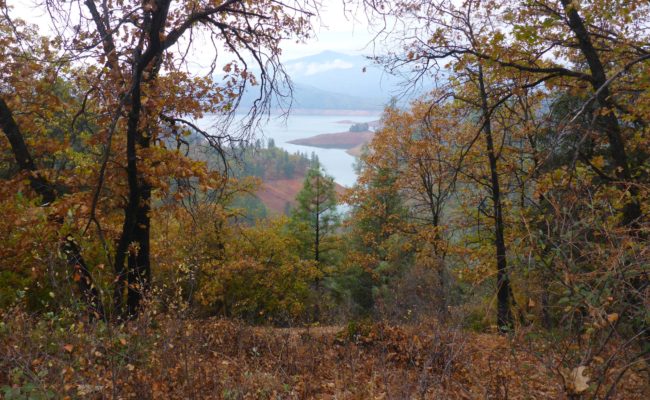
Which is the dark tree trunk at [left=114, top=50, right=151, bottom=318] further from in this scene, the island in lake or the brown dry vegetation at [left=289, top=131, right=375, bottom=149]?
the brown dry vegetation at [left=289, top=131, right=375, bottom=149]

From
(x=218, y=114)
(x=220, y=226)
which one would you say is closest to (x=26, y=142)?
(x=218, y=114)

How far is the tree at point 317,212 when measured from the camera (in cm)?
3091

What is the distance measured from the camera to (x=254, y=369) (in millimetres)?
6129

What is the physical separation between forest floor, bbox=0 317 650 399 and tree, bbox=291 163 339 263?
2302 centimetres

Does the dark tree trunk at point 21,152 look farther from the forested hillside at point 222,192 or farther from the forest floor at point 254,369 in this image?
the forest floor at point 254,369

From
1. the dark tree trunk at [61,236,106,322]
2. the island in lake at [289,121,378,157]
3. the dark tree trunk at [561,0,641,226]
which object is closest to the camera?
the dark tree trunk at [61,236,106,322]

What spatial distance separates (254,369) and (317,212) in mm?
24901

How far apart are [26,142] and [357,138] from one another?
488 ft

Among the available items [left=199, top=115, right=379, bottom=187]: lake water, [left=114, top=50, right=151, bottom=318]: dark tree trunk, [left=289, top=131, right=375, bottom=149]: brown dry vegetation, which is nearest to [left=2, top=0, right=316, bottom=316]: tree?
[left=114, top=50, right=151, bottom=318]: dark tree trunk

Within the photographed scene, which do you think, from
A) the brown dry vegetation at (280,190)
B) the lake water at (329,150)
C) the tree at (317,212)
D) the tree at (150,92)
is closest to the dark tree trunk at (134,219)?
the tree at (150,92)

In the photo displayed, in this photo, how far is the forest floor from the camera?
410cm

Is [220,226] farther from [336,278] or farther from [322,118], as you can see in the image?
[322,118]

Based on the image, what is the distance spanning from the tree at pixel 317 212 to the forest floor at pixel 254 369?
23019 mm

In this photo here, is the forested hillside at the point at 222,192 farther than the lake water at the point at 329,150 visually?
No
